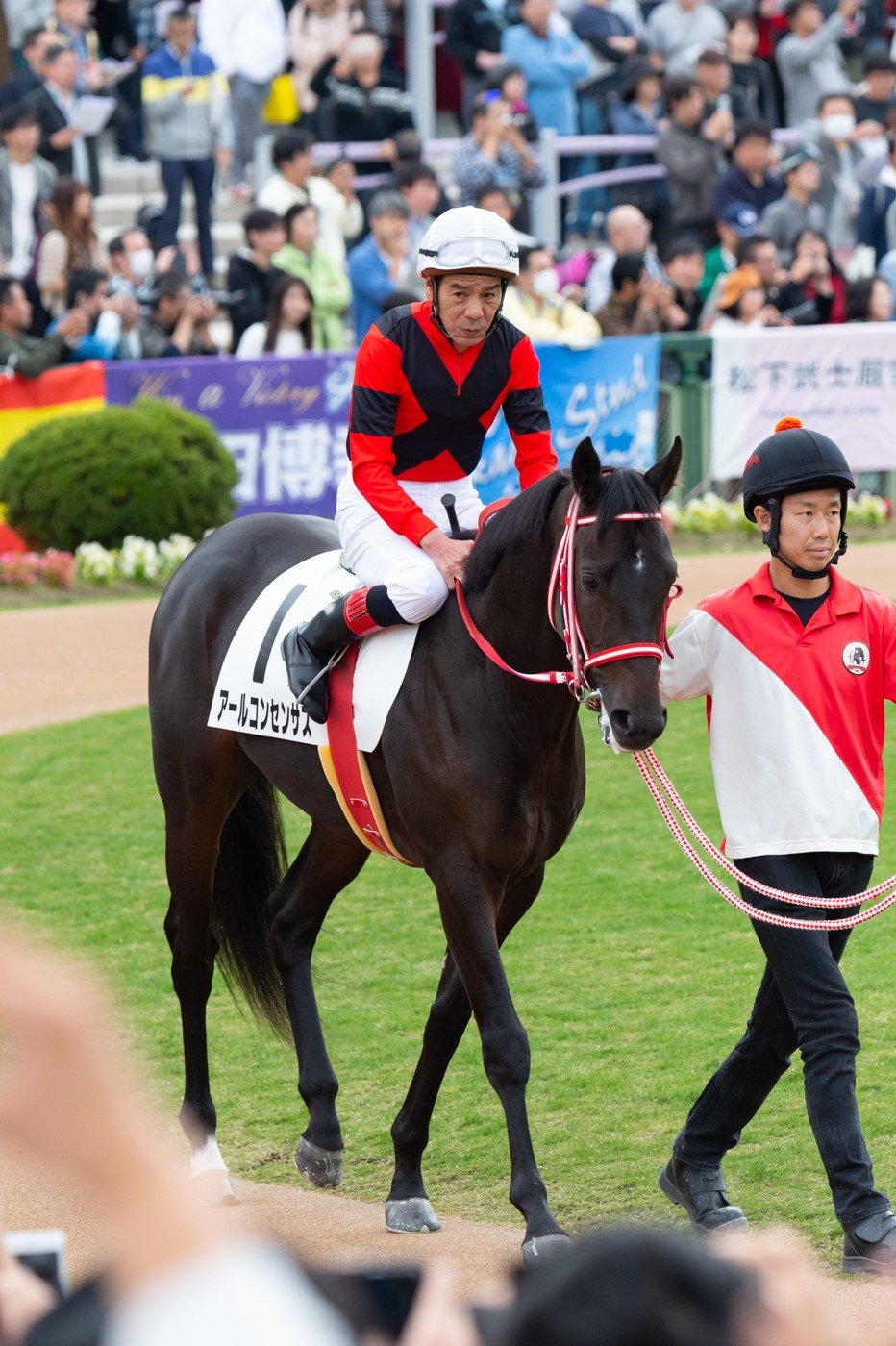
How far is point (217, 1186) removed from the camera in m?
5.03

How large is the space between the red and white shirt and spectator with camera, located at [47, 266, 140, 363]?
9.81 meters

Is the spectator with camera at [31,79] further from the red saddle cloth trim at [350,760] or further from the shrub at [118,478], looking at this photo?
the red saddle cloth trim at [350,760]

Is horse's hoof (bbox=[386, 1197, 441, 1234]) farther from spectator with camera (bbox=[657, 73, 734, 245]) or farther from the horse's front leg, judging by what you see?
spectator with camera (bbox=[657, 73, 734, 245])

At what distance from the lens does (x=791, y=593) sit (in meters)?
4.48

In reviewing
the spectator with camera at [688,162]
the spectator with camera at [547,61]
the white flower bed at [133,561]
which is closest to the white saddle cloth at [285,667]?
the white flower bed at [133,561]

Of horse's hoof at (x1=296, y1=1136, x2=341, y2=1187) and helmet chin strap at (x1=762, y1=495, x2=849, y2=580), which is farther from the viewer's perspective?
horse's hoof at (x1=296, y1=1136, x2=341, y2=1187)

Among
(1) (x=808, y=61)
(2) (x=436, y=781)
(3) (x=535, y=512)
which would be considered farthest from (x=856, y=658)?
(1) (x=808, y=61)

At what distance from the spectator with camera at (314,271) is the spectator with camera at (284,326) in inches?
3.8

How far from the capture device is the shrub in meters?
13.2

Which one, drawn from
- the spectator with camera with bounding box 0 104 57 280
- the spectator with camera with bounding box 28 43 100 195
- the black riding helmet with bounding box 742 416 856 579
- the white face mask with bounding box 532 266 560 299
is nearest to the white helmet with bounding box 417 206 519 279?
the black riding helmet with bounding box 742 416 856 579

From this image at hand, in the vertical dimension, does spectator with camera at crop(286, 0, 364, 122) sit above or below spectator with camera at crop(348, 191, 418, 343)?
above

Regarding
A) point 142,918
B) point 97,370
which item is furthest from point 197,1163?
point 97,370

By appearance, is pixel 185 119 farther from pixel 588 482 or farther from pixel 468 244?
pixel 588 482

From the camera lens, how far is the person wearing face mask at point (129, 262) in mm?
14117
